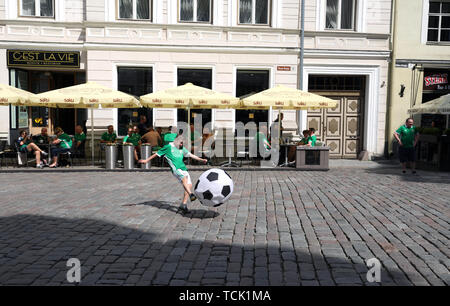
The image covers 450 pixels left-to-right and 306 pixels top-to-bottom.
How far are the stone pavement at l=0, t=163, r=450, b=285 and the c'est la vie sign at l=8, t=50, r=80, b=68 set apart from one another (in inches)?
311

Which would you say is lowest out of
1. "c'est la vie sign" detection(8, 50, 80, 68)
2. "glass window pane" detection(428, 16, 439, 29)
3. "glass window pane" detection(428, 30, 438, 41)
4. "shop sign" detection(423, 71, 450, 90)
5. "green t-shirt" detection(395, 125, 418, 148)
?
"green t-shirt" detection(395, 125, 418, 148)

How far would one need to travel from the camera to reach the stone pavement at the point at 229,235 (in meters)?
3.86

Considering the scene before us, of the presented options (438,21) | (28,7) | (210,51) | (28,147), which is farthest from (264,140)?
(28,7)

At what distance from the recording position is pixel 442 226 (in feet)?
18.9

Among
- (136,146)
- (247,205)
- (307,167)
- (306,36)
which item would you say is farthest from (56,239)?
(306,36)

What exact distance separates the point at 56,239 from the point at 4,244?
0.61 m

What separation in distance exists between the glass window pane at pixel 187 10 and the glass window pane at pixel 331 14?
5.99 m

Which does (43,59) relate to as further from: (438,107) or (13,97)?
(438,107)

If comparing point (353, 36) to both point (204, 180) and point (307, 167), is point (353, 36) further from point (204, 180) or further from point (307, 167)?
point (204, 180)

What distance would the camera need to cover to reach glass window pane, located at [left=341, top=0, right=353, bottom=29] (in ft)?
54.4

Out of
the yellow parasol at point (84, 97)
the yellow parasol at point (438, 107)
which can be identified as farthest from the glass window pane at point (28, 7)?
the yellow parasol at point (438, 107)

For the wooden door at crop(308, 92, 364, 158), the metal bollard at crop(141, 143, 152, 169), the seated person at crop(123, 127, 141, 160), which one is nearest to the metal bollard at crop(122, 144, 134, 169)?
the metal bollard at crop(141, 143, 152, 169)

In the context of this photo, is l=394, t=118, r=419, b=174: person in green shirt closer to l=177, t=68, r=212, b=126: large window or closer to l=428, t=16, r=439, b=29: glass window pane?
l=428, t=16, r=439, b=29: glass window pane

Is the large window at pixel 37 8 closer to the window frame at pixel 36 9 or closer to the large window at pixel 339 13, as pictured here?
the window frame at pixel 36 9
